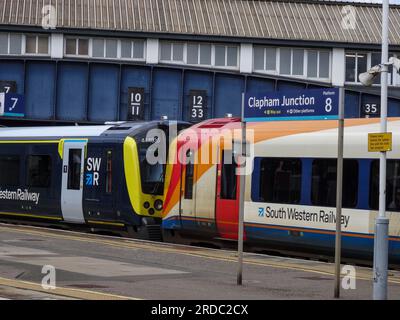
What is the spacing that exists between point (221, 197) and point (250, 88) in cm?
1951

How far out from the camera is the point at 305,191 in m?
18.0

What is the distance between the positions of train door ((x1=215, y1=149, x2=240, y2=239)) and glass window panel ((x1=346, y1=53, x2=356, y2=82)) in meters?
29.3

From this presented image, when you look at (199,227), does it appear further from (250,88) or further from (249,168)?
(250,88)

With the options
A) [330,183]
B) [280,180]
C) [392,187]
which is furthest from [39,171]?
[392,187]

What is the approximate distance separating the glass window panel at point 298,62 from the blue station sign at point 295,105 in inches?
1379

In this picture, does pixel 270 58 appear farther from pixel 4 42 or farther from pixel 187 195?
pixel 187 195

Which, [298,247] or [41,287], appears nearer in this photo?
[41,287]

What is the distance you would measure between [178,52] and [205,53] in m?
1.59

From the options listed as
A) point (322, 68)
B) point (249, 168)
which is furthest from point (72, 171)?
point (322, 68)

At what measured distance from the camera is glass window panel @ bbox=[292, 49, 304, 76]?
4747 cm

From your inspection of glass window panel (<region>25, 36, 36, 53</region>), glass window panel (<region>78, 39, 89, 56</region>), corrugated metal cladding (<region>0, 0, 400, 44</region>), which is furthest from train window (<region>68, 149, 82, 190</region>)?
glass window panel (<region>25, 36, 36, 53</region>)

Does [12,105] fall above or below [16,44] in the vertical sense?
below

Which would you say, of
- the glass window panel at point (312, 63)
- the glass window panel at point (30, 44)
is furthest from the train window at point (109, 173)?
the glass window panel at point (312, 63)

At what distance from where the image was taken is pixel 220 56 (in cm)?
4734
